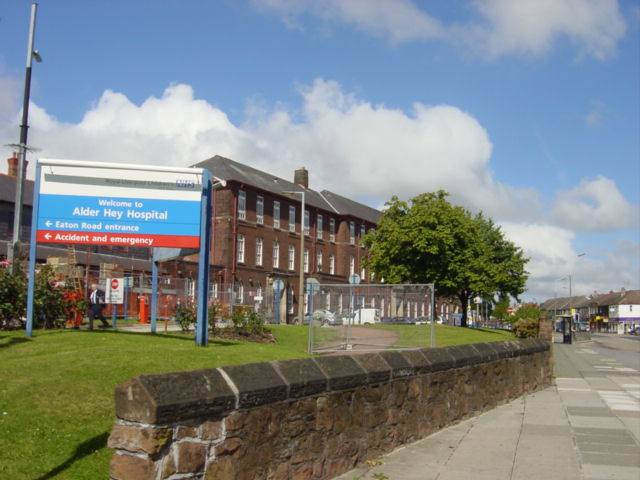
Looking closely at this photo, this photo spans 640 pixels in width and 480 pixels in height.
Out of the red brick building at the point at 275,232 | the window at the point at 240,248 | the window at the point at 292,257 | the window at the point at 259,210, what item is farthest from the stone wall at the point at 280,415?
the window at the point at 292,257

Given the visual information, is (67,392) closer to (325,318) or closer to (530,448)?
(530,448)

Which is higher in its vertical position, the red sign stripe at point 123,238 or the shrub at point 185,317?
the red sign stripe at point 123,238

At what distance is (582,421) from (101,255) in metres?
37.5

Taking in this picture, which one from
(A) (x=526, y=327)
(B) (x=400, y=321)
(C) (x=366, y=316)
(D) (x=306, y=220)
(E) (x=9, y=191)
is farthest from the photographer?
(D) (x=306, y=220)

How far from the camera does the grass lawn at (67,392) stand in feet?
19.5

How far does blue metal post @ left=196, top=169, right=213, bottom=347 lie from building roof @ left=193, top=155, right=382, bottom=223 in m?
32.1

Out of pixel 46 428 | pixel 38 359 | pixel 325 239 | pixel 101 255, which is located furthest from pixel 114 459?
pixel 325 239

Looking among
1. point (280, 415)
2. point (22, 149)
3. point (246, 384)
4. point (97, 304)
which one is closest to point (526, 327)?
point (97, 304)

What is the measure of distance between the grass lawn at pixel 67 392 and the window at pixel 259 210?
44230mm

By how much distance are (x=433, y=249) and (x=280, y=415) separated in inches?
1949

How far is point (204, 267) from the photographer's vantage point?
576 inches

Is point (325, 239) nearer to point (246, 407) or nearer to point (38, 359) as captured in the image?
point (38, 359)

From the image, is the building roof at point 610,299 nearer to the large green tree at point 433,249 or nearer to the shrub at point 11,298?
the large green tree at point 433,249

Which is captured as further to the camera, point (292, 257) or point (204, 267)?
point (292, 257)
